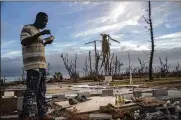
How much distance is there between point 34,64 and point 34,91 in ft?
0.91

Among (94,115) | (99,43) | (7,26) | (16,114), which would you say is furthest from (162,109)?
(7,26)

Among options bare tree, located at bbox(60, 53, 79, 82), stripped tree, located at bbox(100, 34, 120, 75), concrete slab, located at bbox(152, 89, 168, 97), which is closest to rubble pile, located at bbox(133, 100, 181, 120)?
concrete slab, located at bbox(152, 89, 168, 97)

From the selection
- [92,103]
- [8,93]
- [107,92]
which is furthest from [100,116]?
[8,93]

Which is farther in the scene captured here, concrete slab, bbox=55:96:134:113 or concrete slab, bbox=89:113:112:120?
concrete slab, bbox=55:96:134:113

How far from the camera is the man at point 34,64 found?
3449mm

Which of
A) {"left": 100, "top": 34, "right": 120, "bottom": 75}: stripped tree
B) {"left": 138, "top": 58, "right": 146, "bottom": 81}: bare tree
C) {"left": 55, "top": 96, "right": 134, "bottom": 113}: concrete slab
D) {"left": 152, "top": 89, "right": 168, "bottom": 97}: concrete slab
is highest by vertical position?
{"left": 100, "top": 34, "right": 120, "bottom": 75}: stripped tree

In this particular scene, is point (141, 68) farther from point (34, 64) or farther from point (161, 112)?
point (34, 64)

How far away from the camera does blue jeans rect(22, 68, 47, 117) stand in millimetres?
3496

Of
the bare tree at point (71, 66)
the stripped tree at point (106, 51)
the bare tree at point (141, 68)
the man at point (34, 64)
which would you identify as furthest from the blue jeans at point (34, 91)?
the bare tree at point (141, 68)

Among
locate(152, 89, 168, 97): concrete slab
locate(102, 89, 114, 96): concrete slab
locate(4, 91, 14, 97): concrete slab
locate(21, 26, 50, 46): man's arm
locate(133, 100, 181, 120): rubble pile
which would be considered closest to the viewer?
locate(21, 26, 50, 46): man's arm

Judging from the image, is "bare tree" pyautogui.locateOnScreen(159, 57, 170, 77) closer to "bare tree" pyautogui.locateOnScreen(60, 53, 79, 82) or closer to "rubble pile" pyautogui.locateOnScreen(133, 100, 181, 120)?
"rubble pile" pyautogui.locateOnScreen(133, 100, 181, 120)

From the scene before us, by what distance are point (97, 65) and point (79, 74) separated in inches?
9.0

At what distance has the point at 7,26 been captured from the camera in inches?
148

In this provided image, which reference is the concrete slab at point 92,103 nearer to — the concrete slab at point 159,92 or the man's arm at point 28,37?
the concrete slab at point 159,92
